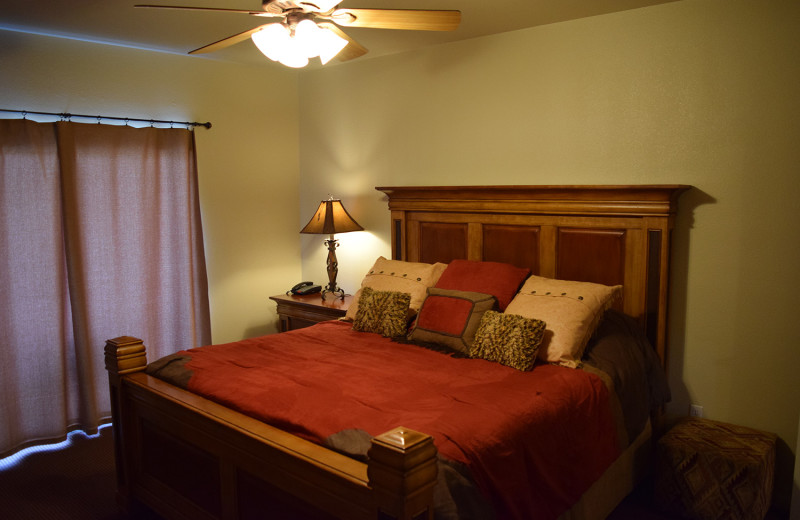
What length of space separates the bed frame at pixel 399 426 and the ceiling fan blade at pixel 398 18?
1.28 meters

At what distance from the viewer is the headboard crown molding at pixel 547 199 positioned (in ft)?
9.81

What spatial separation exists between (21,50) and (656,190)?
141 inches

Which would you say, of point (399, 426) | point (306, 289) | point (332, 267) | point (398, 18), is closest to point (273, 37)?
point (398, 18)

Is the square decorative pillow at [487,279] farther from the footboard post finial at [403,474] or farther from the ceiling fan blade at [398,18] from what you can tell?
the footboard post finial at [403,474]

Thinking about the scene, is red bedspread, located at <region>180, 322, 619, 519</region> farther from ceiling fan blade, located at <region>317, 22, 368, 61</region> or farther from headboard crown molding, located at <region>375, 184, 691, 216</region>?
ceiling fan blade, located at <region>317, 22, 368, 61</region>

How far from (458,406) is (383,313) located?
119cm

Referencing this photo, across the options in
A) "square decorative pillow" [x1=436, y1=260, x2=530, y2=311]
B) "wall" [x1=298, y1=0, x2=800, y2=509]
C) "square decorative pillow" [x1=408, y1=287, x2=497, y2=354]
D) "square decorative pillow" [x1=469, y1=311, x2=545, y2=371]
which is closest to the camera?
"square decorative pillow" [x1=469, y1=311, x2=545, y2=371]

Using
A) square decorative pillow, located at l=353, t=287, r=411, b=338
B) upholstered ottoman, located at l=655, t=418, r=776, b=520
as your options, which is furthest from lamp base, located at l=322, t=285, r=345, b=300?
upholstered ottoman, located at l=655, t=418, r=776, b=520

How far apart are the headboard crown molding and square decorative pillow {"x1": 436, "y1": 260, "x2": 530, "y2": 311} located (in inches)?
15.7

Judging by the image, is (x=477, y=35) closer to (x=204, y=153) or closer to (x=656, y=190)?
(x=656, y=190)

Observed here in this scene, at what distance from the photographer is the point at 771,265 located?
2.82 meters

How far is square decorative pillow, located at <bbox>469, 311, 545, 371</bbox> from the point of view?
2686 mm

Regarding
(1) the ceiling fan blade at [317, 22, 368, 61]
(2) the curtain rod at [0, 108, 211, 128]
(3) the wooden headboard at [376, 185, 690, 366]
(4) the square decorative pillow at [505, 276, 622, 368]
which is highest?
(1) the ceiling fan blade at [317, 22, 368, 61]

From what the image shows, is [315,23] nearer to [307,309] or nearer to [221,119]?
[307,309]
